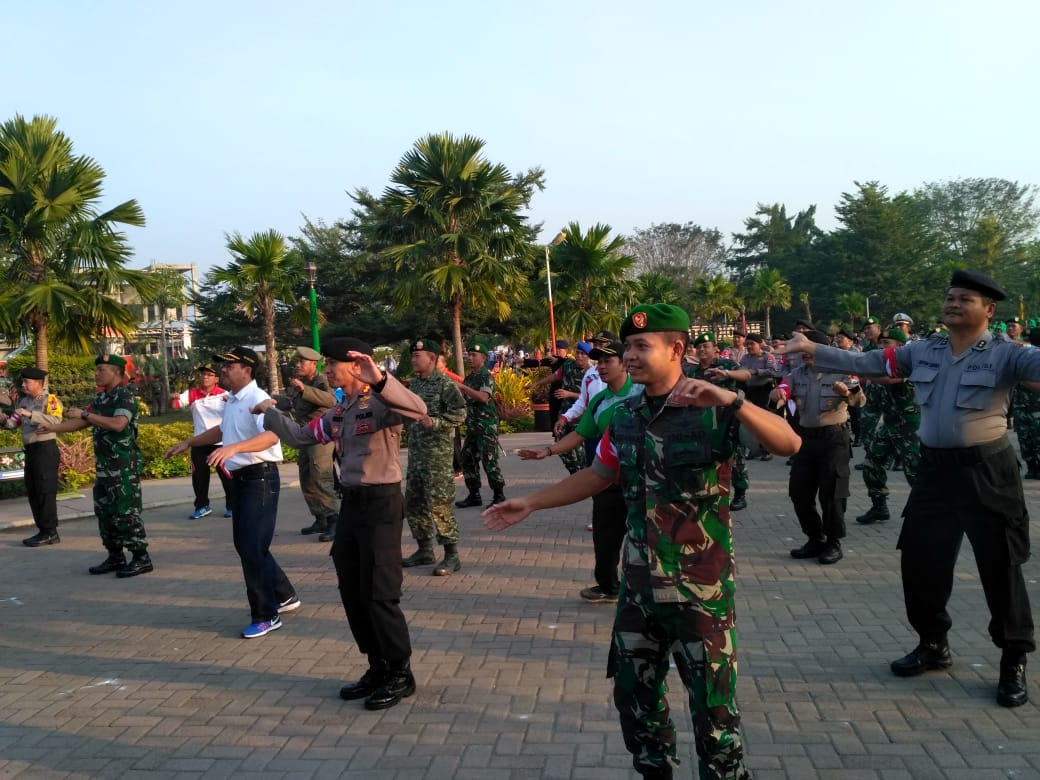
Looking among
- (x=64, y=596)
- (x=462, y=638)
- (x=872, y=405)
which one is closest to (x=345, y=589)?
(x=462, y=638)

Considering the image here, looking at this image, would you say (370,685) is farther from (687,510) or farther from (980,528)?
(980,528)

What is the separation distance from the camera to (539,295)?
3002 cm

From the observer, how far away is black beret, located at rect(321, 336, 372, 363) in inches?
181

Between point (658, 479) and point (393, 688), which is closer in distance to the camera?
point (658, 479)

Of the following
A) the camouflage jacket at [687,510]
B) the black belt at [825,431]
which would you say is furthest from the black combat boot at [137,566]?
the camouflage jacket at [687,510]

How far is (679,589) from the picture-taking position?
9.66 feet

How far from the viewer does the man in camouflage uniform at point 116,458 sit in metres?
7.81

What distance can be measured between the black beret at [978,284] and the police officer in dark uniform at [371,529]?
281 centimetres

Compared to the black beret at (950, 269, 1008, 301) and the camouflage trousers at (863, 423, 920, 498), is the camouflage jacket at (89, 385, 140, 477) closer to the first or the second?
the black beret at (950, 269, 1008, 301)

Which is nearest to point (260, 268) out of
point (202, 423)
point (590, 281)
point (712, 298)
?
point (590, 281)

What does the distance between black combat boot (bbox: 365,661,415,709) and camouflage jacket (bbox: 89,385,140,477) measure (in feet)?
14.4

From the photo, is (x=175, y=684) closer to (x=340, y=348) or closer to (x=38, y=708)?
(x=38, y=708)

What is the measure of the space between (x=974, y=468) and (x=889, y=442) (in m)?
5.07

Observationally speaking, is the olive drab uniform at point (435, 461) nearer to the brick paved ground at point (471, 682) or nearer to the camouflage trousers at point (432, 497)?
the camouflage trousers at point (432, 497)
